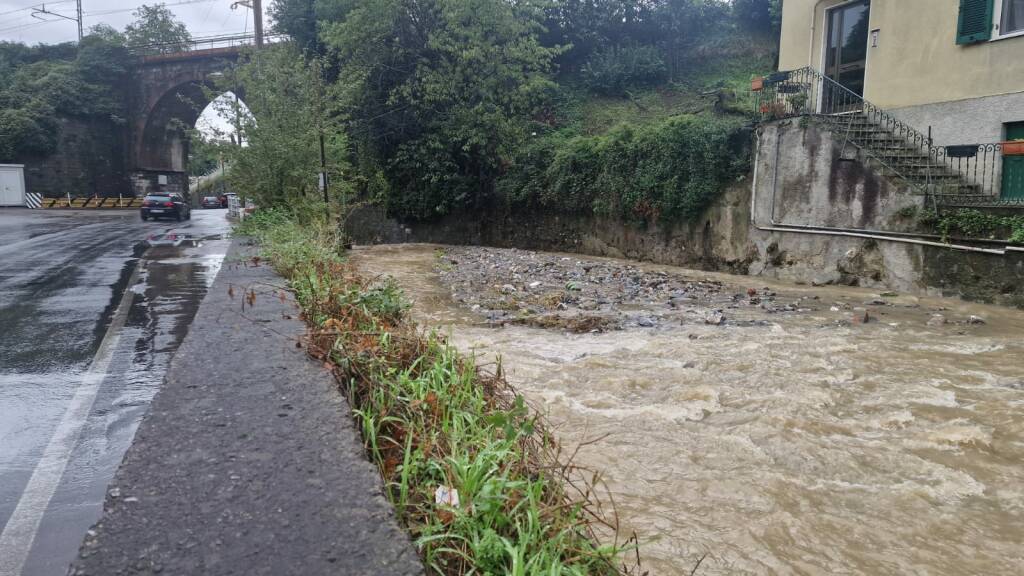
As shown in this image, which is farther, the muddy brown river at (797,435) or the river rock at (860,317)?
the river rock at (860,317)

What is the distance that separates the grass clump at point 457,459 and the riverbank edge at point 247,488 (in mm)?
186

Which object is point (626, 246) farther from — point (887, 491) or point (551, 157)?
point (887, 491)

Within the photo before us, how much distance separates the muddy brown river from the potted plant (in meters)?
3.42

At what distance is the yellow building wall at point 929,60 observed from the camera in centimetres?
1173

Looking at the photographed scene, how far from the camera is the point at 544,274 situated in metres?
14.9

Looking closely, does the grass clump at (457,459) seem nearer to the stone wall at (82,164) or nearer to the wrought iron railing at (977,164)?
the wrought iron railing at (977,164)

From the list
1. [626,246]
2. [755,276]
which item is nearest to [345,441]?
[755,276]

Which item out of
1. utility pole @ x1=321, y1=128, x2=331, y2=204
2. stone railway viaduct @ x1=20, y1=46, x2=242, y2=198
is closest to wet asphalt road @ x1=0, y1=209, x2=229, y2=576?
utility pole @ x1=321, y1=128, x2=331, y2=204

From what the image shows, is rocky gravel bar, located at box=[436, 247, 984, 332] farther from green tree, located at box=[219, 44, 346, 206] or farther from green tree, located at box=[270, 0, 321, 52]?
green tree, located at box=[270, 0, 321, 52]

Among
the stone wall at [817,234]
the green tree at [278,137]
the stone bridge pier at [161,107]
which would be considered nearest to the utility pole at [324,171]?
the green tree at [278,137]

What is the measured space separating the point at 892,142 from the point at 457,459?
13900mm

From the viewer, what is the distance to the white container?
41812mm

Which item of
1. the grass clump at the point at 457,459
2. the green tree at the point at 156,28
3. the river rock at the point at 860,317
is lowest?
the river rock at the point at 860,317

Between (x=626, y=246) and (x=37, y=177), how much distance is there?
42.5 metres
